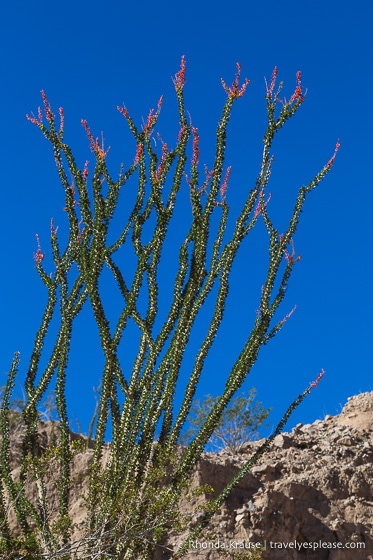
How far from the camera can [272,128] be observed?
8312 mm

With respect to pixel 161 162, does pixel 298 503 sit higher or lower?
lower

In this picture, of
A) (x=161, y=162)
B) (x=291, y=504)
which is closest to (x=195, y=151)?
(x=161, y=162)

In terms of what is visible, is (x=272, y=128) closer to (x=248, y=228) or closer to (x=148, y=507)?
(x=248, y=228)

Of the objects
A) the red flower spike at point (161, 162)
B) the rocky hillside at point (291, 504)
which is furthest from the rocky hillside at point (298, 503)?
the red flower spike at point (161, 162)

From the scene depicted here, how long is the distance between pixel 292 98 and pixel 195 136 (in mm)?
1278

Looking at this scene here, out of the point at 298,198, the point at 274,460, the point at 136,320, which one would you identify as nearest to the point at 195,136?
the point at 298,198

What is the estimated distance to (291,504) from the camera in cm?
907

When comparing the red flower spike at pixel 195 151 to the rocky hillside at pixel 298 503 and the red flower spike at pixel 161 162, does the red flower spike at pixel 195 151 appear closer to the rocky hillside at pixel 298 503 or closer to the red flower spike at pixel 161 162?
the red flower spike at pixel 161 162

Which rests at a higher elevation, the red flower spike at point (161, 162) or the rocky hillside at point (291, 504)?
the red flower spike at point (161, 162)

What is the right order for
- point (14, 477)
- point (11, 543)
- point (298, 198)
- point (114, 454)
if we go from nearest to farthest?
point (11, 543) < point (114, 454) < point (298, 198) < point (14, 477)

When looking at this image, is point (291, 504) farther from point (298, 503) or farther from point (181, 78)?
point (181, 78)

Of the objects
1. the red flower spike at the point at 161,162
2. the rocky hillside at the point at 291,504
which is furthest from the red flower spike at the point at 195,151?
the rocky hillside at the point at 291,504

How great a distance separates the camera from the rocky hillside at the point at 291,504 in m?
8.53

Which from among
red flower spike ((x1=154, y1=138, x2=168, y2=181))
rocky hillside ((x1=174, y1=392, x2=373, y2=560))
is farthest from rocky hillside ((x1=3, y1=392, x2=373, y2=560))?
red flower spike ((x1=154, y1=138, x2=168, y2=181))
